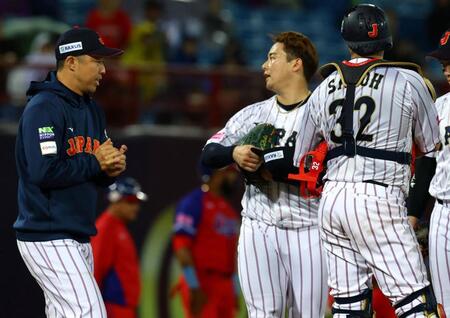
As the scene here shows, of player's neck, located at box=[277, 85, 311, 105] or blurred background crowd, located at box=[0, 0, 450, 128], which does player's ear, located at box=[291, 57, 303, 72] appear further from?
blurred background crowd, located at box=[0, 0, 450, 128]

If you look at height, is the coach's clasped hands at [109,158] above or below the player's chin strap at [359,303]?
above

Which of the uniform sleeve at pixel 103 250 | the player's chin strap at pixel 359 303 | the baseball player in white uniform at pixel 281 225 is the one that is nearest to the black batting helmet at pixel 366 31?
the baseball player in white uniform at pixel 281 225

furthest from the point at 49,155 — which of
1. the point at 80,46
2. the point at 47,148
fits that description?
the point at 80,46

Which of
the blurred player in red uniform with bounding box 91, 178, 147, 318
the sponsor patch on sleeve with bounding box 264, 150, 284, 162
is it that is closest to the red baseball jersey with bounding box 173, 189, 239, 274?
the blurred player in red uniform with bounding box 91, 178, 147, 318

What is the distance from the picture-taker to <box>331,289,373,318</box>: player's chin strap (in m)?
6.10

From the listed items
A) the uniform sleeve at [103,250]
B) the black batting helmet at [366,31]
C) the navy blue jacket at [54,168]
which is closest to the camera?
the black batting helmet at [366,31]

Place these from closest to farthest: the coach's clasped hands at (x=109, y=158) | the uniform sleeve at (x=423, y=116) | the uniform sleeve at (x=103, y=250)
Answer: the uniform sleeve at (x=423, y=116), the coach's clasped hands at (x=109, y=158), the uniform sleeve at (x=103, y=250)

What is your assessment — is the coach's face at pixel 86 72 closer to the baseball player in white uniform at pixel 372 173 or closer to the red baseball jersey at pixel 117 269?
the baseball player in white uniform at pixel 372 173

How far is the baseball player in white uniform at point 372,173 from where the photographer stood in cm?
602

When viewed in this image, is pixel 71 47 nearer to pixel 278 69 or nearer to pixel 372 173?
pixel 278 69

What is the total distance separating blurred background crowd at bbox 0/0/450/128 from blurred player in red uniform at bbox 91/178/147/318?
5.95ft

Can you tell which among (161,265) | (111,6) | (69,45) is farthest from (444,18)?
(69,45)

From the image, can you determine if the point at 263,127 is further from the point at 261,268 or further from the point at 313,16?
the point at 313,16

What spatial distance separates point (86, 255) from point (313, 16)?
473 inches
